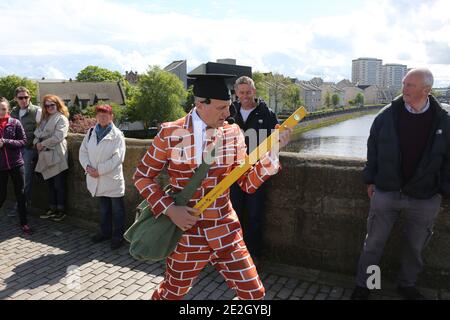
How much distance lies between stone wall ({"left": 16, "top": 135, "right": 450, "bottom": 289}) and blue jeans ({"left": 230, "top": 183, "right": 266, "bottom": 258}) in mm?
124

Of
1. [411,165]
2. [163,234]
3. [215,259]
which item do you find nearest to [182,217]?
[163,234]

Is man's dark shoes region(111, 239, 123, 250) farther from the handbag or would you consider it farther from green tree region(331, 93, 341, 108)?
green tree region(331, 93, 341, 108)

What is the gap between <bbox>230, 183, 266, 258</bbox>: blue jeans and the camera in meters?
4.54

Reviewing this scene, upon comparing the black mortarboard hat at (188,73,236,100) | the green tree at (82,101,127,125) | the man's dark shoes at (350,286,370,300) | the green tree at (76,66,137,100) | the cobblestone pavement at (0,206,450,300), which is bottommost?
the cobblestone pavement at (0,206,450,300)

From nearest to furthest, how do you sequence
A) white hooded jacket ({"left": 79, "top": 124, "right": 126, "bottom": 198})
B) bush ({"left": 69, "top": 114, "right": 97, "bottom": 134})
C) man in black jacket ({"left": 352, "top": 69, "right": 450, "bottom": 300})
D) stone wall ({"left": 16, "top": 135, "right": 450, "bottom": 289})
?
man in black jacket ({"left": 352, "top": 69, "right": 450, "bottom": 300}) < stone wall ({"left": 16, "top": 135, "right": 450, "bottom": 289}) < white hooded jacket ({"left": 79, "top": 124, "right": 126, "bottom": 198}) < bush ({"left": 69, "top": 114, "right": 97, "bottom": 134})

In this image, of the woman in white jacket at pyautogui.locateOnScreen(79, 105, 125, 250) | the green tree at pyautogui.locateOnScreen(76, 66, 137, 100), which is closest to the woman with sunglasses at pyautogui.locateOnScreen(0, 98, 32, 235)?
the woman in white jacket at pyautogui.locateOnScreen(79, 105, 125, 250)

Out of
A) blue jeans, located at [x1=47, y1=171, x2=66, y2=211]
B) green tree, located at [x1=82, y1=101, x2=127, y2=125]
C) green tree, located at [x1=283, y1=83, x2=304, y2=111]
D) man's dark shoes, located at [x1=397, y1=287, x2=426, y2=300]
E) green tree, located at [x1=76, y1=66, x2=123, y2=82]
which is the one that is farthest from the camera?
green tree, located at [x1=283, y1=83, x2=304, y2=111]

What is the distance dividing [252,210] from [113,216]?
202cm

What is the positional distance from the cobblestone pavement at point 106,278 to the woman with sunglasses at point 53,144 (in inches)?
44.7

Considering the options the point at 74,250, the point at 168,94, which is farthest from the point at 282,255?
the point at 168,94

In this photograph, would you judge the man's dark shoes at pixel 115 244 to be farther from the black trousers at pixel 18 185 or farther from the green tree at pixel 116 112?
the green tree at pixel 116 112

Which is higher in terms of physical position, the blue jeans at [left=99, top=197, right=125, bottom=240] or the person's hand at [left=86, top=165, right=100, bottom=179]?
the person's hand at [left=86, top=165, right=100, bottom=179]

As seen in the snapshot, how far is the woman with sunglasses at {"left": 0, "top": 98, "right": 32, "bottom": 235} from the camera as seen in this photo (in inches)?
224

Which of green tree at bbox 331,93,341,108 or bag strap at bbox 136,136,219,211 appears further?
green tree at bbox 331,93,341,108
